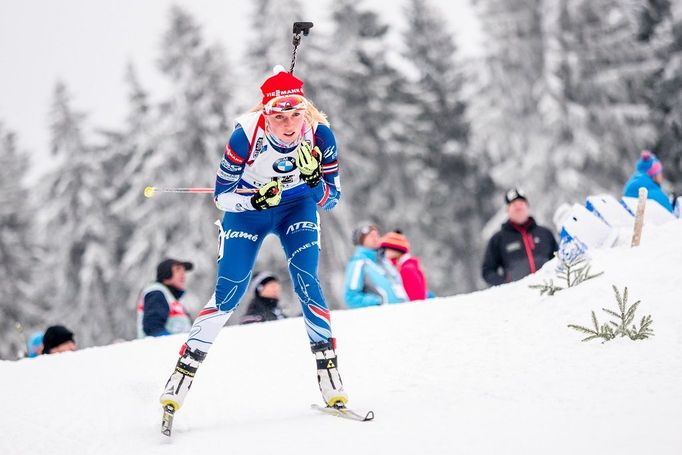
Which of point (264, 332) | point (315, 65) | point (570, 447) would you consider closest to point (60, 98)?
point (315, 65)

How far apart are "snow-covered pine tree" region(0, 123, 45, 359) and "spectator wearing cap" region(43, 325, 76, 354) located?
1968 centimetres

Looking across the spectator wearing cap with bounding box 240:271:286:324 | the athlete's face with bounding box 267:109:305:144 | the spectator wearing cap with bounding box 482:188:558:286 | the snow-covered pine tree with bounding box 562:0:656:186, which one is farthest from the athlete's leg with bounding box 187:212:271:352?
the snow-covered pine tree with bounding box 562:0:656:186

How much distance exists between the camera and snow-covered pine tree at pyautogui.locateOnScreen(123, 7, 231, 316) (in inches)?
1044

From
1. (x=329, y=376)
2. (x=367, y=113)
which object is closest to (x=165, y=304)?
(x=329, y=376)

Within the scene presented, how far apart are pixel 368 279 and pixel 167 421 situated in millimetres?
5467

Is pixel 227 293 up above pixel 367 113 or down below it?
below

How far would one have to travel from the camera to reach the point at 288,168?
5.49m

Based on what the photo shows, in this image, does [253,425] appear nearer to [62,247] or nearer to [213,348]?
[213,348]

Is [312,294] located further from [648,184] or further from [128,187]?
[128,187]

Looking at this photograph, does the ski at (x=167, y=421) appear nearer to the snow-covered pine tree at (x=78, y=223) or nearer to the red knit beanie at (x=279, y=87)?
the red knit beanie at (x=279, y=87)

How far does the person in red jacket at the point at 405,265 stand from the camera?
10703 millimetres

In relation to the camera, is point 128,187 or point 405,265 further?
point 128,187

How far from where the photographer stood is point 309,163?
17.3 ft

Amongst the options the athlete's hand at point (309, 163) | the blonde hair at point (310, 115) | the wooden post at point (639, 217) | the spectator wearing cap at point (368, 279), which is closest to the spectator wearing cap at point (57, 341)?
the spectator wearing cap at point (368, 279)
